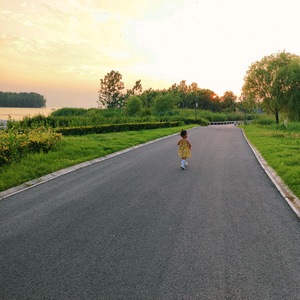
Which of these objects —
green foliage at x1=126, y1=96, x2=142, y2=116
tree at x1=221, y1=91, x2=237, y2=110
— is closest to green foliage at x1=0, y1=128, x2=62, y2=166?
green foliage at x1=126, y1=96, x2=142, y2=116

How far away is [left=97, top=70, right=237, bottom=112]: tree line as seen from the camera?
65463mm

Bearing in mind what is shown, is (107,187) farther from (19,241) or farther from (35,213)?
(19,241)

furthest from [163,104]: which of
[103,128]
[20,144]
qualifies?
[20,144]

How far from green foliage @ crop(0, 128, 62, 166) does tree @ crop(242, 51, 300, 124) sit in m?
31.6

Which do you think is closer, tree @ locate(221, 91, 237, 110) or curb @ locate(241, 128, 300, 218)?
curb @ locate(241, 128, 300, 218)

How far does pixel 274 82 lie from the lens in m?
32.2

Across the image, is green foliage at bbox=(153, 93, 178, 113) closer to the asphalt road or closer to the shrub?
the shrub

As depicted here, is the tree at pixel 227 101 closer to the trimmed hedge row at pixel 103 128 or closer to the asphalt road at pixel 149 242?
the trimmed hedge row at pixel 103 128

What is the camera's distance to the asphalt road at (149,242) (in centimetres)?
260

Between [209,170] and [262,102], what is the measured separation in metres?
32.3

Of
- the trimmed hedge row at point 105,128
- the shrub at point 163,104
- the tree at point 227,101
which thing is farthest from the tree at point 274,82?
the tree at point 227,101

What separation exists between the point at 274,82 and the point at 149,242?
1417 inches

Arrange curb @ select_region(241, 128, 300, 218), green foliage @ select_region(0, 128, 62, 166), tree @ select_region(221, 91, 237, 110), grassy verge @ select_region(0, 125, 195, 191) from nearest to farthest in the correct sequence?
curb @ select_region(241, 128, 300, 218), grassy verge @ select_region(0, 125, 195, 191), green foliage @ select_region(0, 128, 62, 166), tree @ select_region(221, 91, 237, 110)

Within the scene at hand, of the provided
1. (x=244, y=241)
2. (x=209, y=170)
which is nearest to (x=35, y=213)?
(x=244, y=241)
